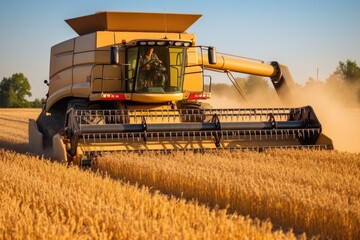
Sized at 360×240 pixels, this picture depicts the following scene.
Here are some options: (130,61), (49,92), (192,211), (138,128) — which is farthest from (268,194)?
(49,92)

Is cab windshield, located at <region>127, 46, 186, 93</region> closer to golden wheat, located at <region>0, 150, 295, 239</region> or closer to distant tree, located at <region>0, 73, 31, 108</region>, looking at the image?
golden wheat, located at <region>0, 150, 295, 239</region>

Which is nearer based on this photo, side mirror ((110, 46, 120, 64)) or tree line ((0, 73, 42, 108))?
side mirror ((110, 46, 120, 64))

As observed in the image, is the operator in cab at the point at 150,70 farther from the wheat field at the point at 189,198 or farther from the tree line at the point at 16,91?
the tree line at the point at 16,91

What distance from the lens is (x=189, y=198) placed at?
5773 mm

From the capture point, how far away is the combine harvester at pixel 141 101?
830cm

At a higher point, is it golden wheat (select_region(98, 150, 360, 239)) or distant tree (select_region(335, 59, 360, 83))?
distant tree (select_region(335, 59, 360, 83))

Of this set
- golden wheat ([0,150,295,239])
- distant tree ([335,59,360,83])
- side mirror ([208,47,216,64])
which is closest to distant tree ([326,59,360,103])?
distant tree ([335,59,360,83])

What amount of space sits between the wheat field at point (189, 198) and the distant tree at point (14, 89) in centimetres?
5146

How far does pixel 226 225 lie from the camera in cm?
364

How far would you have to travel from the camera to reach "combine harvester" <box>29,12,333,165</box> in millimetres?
8297

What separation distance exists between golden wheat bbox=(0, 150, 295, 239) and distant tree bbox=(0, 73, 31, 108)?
53395 millimetres

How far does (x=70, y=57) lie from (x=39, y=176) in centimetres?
417

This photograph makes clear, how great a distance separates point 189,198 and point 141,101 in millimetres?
3657

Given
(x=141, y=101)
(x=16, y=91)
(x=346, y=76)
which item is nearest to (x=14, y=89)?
(x=16, y=91)
